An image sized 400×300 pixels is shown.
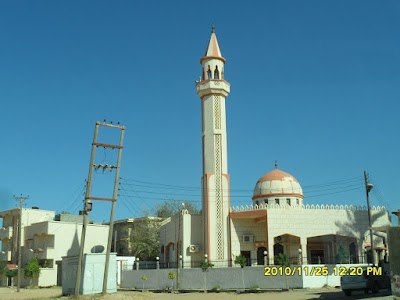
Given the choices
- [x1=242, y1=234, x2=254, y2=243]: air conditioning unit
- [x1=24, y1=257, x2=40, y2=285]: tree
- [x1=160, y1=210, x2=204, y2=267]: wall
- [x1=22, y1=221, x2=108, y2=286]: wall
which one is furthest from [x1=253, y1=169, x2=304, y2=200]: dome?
[x1=24, y1=257, x2=40, y2=285]: tree

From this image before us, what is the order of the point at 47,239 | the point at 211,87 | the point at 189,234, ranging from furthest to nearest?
the point at 47,239 < the point at 211,87 < the point at 189,234

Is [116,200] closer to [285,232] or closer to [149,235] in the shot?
[285,232]

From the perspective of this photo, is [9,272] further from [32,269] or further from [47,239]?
[47,239]

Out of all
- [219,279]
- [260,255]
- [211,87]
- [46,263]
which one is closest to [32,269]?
[46,263]

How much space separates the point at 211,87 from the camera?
45.5 metres

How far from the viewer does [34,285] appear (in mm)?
48344

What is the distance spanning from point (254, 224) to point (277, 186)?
479 cm

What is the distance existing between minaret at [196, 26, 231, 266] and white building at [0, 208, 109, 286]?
43.0 feet

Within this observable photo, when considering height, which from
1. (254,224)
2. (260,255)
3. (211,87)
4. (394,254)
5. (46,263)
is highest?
(211,87)

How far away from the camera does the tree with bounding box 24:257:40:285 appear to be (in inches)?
1900

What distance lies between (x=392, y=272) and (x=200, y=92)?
2962 cm

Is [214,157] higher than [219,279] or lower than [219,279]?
higher

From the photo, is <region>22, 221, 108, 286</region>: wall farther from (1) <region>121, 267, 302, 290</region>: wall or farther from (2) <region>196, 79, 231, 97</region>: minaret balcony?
(2) <region>196, 79, 231, 97</region>: minaret balcony

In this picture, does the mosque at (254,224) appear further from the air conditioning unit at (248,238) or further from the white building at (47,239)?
the white building at (47,239)
